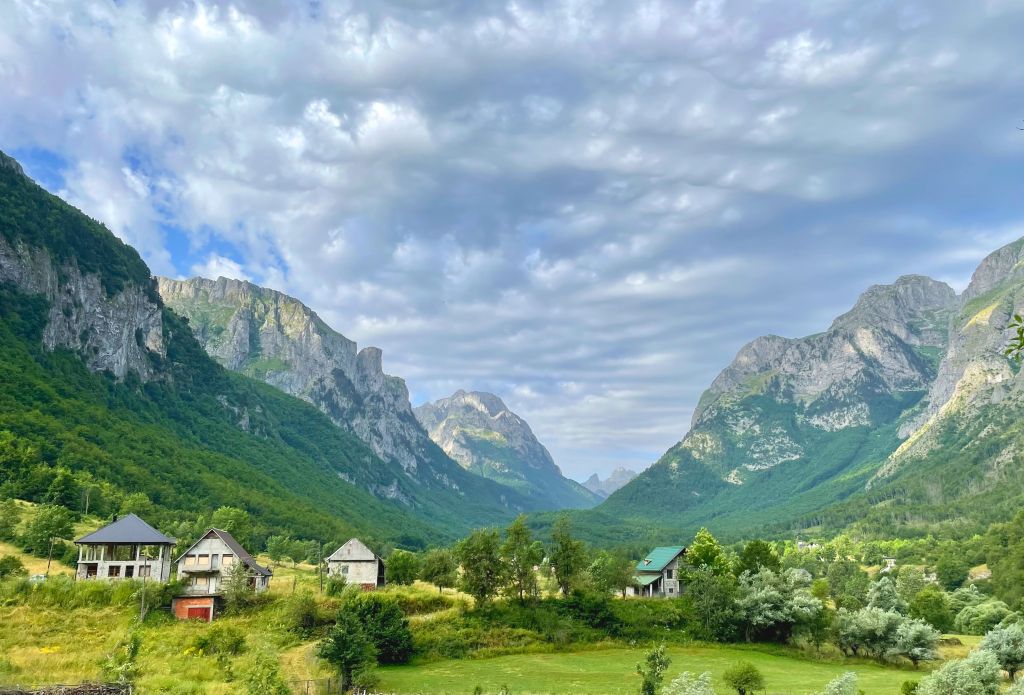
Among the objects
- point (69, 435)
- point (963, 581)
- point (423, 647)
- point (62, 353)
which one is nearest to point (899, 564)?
point (963, 581)

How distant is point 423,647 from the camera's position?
58438mm

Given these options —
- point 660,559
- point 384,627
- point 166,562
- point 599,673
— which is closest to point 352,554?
point 166,562

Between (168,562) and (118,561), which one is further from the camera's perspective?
(168,562)

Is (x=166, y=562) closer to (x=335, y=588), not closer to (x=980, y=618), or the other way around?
(x=335, y=588)

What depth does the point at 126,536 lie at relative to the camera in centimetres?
6681

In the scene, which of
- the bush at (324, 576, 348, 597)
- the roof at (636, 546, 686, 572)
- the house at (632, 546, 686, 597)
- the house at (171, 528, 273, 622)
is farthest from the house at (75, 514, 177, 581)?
the roof at (636, 546, 686, 572)

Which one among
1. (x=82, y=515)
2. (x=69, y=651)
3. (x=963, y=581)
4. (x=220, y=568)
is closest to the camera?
(x=69, y=651)

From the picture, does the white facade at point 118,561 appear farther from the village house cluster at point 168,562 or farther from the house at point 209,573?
the house at point 209,573

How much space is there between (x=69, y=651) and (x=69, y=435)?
111m

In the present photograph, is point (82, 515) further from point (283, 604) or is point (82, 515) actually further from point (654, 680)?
point (654, 680)

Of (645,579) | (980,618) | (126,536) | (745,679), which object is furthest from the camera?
(645,579)

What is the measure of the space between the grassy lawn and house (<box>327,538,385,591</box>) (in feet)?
109

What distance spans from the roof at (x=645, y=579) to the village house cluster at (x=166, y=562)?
42.0 metres

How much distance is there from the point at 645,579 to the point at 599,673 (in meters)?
37.1
